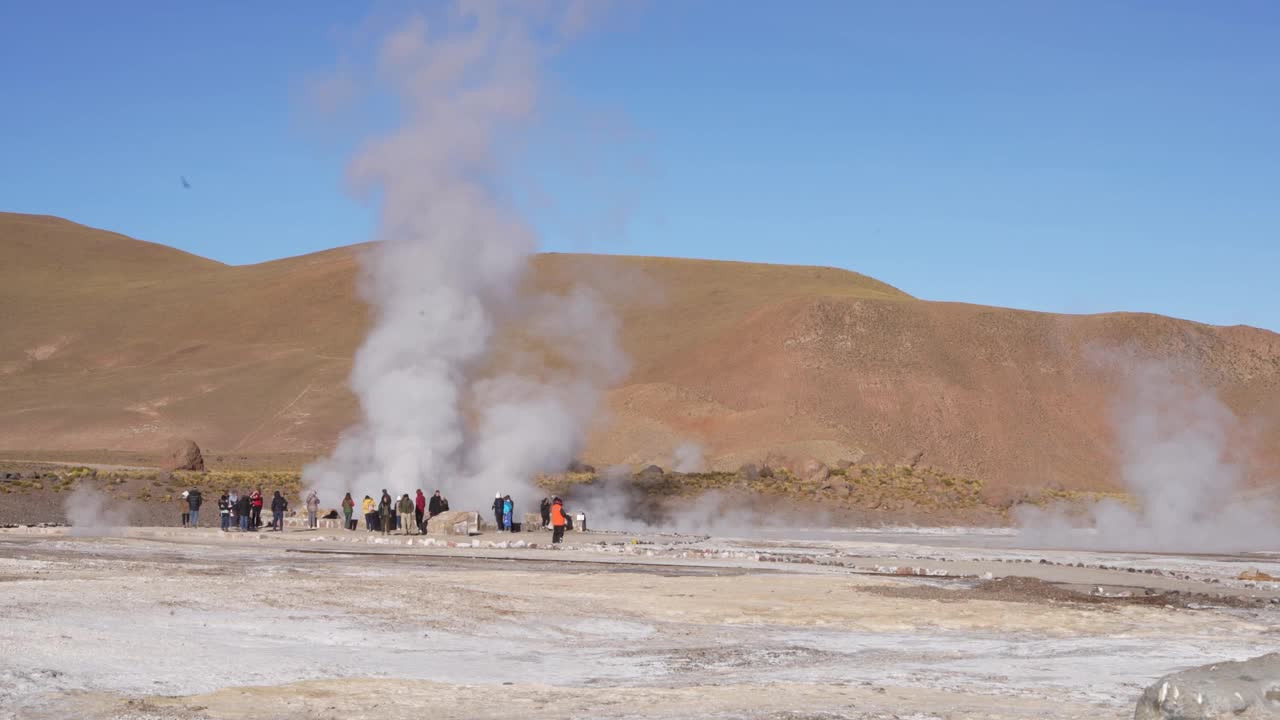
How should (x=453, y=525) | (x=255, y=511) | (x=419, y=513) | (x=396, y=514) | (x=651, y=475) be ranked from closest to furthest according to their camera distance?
(x=453, y=525) → (x=255, y=511) → (x=419, y=513) → (x=396, y=514) → (x=651, y=475)

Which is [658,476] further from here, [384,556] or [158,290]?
[158,290]

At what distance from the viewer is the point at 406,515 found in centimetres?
4372

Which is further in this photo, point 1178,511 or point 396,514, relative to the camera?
point 1178,511

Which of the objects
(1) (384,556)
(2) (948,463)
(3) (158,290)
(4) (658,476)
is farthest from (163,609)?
(3) (158,290)

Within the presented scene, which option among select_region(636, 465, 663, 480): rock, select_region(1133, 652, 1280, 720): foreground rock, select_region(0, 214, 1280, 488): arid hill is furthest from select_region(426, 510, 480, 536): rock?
select_region(0, 214, 1280, 488): arid hill

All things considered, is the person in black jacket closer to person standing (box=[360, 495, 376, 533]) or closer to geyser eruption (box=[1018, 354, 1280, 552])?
person standing (box=[360, 495, 376, 533])

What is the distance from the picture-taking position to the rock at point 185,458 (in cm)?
7738

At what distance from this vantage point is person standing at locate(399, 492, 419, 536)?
43500mm

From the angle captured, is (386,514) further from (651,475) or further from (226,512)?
(651,475)

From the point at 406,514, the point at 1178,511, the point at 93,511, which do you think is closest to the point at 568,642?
the point at 406,514

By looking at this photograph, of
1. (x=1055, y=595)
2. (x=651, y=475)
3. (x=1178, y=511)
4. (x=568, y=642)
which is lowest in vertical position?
(x=568, y=642)

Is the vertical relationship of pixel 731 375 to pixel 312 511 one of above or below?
above

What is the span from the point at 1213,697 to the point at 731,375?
110904mm

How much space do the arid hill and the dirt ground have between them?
210 ft
